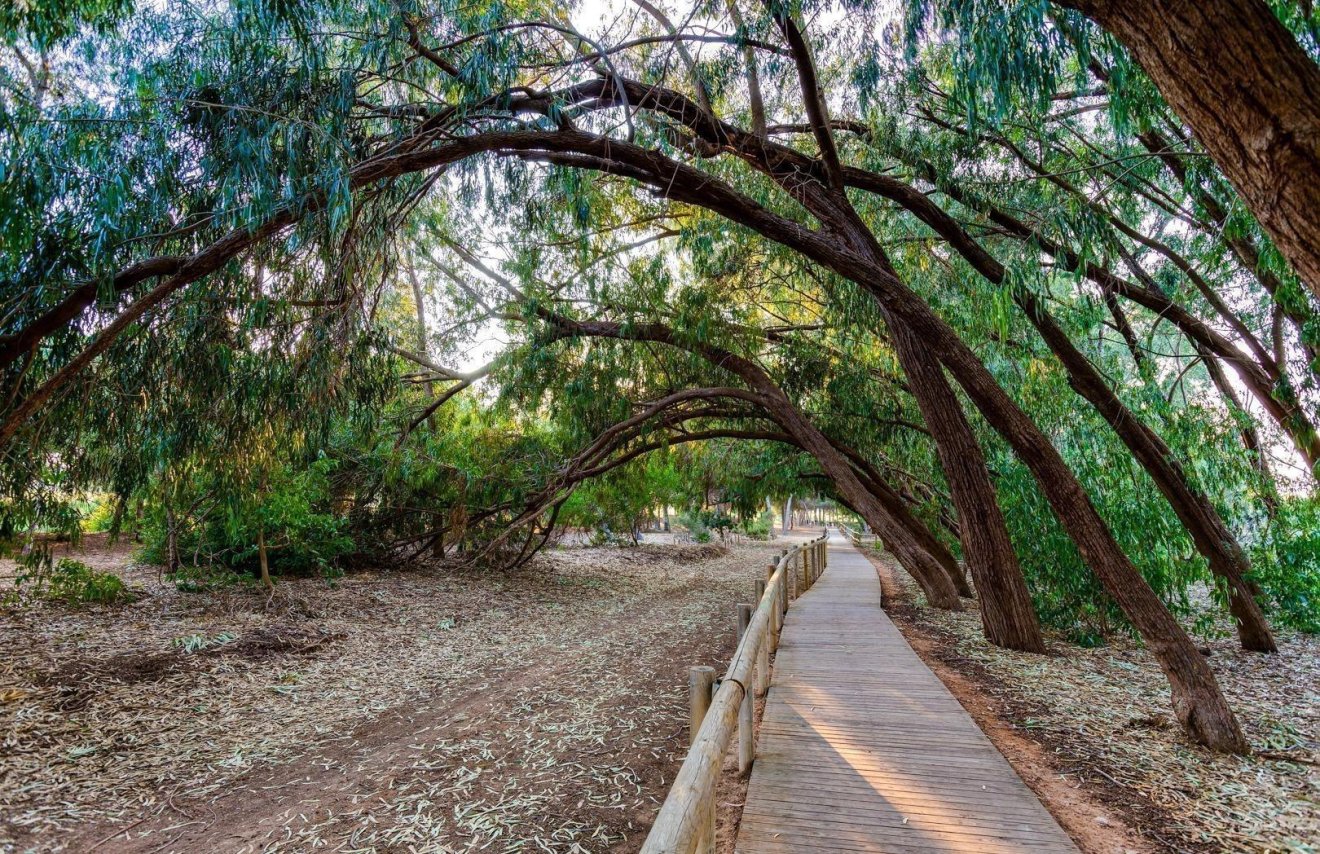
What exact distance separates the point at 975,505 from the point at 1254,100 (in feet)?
16.0

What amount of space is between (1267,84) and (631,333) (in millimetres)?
6427

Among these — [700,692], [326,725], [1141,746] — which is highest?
[700,692]

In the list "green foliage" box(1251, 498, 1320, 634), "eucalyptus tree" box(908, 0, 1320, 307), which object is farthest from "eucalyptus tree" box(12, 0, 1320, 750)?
"green foliage" box(1251, 498, 1320, 634)

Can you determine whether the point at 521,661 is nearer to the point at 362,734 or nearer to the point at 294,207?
the point at 362,734

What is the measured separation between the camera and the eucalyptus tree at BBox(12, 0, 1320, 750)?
11.9 feet

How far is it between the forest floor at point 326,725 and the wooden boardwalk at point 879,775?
2.53ft

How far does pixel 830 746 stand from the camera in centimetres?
374

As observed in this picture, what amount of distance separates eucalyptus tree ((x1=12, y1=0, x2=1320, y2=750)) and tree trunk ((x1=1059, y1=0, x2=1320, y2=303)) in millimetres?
2563

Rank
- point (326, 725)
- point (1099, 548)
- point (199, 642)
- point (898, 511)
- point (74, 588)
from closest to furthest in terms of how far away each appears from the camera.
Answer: point (1099, 548)
point (326, 725)
point (199, 642)
point (74, 588)
point (898, 511)

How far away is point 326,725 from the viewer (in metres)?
4.83

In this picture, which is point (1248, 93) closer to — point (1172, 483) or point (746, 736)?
point (746, 736)

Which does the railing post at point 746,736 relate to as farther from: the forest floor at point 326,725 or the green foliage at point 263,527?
the green foliage at point 263,527

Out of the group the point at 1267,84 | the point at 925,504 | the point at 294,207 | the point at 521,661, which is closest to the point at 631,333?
the point at 521,661

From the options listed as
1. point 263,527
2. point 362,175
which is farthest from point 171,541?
point 362,175
